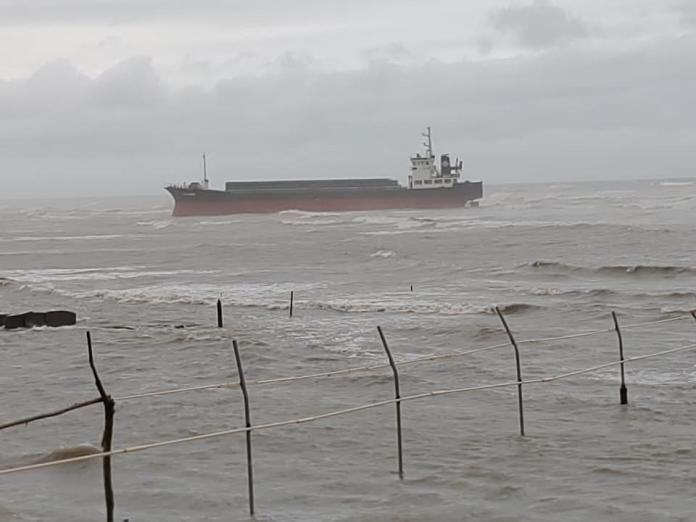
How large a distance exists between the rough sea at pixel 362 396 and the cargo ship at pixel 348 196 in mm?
45889

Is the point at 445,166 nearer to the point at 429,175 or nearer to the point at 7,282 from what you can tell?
the point at 429,175

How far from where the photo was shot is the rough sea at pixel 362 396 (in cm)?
836

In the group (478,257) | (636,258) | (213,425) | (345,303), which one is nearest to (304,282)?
(345,303)

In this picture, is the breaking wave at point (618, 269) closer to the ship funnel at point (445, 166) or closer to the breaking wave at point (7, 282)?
the breaking wave at point (7, 282)

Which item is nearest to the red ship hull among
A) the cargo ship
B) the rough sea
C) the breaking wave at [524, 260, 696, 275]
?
the cargo ship

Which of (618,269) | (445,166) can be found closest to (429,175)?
(445,166)

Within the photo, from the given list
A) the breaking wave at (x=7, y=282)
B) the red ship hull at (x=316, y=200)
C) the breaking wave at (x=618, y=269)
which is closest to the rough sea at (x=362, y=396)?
the breaking wave at (x=618, y=269)

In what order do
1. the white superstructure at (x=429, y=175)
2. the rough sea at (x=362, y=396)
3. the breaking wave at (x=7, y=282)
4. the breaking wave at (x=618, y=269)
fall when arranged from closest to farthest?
1. the rough sea at (x=362, y=396)
2. the breaking wave at (x=7, y=282)
3. the breaking wave at (x=618, y=269)
4. the white superstructure at (x=429, y=175)

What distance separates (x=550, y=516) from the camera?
780 cm

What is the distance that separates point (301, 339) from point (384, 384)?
4.38 meters

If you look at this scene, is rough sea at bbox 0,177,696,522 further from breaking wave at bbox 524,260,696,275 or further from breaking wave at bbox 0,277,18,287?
breaking wave at bbox 0,277,18,287

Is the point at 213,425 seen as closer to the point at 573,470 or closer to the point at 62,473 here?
the point at 62,473

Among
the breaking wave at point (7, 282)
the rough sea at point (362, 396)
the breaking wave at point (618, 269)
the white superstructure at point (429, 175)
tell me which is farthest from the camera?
the white superstructure at point (429, 175)

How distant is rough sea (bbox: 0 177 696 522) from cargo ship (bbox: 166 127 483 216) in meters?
45.9
